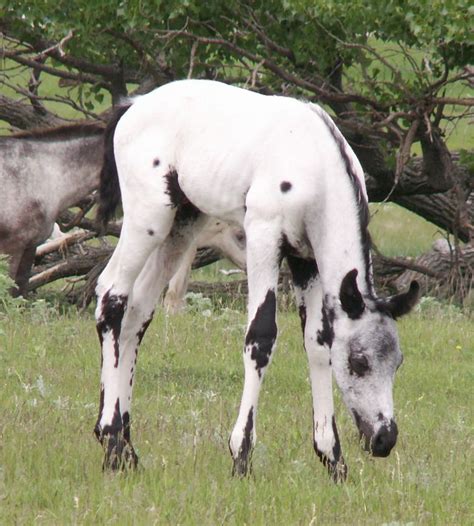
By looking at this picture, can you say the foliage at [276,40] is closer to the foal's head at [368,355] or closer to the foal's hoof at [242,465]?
the foal's head at [368,355]

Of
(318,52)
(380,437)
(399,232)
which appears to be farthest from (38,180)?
(399,232)


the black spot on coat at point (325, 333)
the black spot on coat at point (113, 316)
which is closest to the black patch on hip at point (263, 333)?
the black spot on coat at point (325, 333)

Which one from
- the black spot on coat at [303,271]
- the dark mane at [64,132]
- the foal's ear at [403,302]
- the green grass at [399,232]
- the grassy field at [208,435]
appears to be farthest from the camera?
the green grass at [399,232]

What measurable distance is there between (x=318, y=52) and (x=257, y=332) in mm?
6789

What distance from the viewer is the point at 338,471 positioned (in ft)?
19.8

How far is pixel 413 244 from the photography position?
2108 cm

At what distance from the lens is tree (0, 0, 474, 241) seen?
1152 cm

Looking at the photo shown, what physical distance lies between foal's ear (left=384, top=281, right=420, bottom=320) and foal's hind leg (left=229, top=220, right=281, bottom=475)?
56 centimetres

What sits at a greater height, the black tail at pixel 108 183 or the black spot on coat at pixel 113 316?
the black tail at pixel 108 183

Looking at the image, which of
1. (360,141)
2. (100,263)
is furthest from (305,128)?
(100,263)

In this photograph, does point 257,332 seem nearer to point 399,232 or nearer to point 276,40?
point 276,40

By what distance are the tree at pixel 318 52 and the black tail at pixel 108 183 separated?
4.41 metres

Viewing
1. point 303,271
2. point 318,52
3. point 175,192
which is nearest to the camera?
point 303,271

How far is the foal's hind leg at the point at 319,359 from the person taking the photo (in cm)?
611
